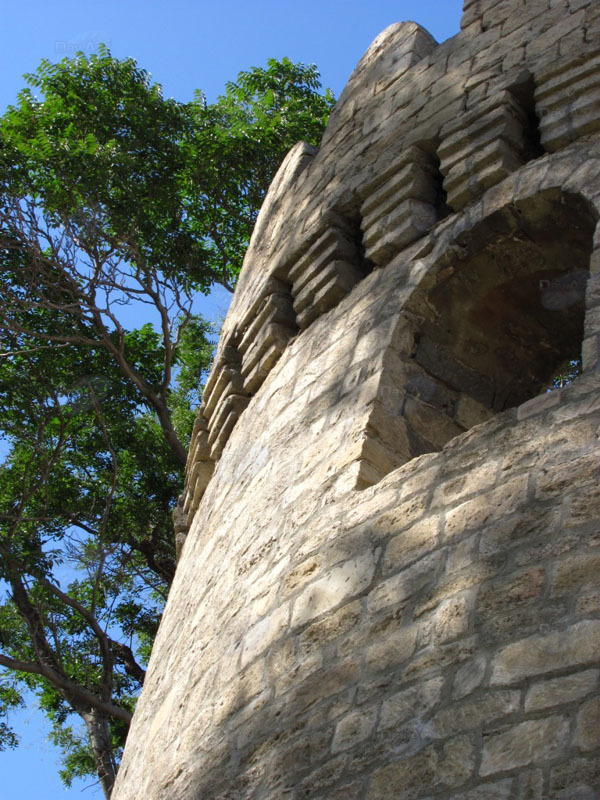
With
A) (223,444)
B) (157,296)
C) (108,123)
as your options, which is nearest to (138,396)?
(157,296)

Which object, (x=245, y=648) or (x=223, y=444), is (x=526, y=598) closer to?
(x=245, y=648)

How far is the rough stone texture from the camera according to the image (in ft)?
8.71

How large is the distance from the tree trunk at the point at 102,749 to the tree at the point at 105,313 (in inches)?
29.4

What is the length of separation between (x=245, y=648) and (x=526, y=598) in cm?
120

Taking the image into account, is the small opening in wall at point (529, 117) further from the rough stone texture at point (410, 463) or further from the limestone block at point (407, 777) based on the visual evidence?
the limestone block at point (407, 777)

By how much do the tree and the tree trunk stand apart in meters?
0.75

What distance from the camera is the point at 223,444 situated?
5.49m

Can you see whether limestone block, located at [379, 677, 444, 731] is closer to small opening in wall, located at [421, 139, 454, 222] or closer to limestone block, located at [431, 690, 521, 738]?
limestone block, located at [431, 690, 521, 738]

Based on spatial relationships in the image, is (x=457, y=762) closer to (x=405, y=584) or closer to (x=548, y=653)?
(x=548, y=653)

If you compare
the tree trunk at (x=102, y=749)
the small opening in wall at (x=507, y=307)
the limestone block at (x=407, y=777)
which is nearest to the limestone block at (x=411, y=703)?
the limestone block at (x=407, y=777)

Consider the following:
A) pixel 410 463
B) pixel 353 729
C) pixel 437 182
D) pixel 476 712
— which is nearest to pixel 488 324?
pixel 437 182

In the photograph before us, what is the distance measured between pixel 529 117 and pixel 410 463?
1.66m

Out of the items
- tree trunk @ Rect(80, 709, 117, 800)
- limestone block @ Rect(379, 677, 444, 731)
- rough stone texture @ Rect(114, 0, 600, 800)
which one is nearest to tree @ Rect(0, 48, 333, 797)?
tree trunk @ Rect(80, 709, 117, 800)

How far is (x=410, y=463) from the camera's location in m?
3.46
